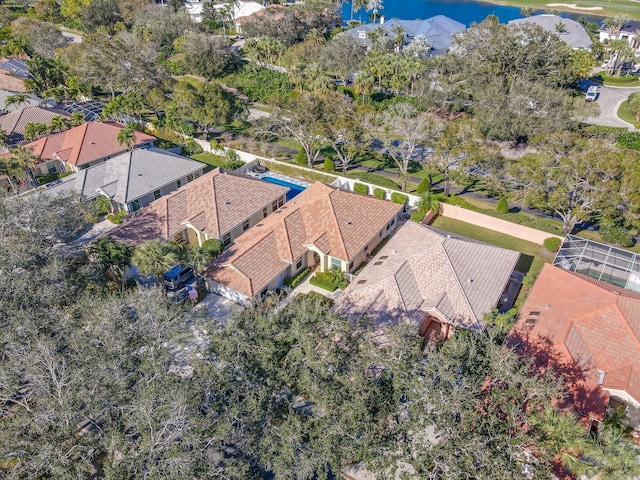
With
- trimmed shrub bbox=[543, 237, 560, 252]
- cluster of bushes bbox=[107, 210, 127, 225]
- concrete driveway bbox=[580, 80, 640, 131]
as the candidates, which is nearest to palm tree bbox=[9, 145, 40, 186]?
cluster of bushes bbox=[107, 210, 127, 225]

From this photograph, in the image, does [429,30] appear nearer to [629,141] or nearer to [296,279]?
[629,141]

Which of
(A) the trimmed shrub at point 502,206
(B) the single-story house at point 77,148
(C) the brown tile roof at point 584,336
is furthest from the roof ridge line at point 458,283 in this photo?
(B) the single-story house at point 77,148

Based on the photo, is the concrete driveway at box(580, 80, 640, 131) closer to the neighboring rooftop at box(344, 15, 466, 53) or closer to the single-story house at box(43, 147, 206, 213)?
the neighboring rooftop at box(344, 15, 466, 53)

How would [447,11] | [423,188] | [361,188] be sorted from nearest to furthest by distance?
[423,188] < [361,188] < [447,11]

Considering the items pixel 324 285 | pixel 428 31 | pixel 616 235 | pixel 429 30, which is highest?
Result: pixel 429 30

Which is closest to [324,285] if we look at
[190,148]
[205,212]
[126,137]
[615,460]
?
[205,212]

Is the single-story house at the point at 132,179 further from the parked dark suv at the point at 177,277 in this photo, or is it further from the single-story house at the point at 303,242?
the single-story house at the point at 303,242

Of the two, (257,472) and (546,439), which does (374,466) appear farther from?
(546,439)
